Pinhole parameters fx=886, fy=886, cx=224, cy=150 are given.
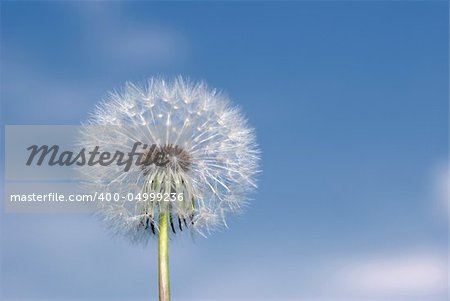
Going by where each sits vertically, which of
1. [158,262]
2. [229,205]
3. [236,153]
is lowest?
[158,262]

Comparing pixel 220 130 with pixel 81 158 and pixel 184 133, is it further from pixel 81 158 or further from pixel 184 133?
pixel 81 158

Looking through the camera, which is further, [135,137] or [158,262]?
[135,137]

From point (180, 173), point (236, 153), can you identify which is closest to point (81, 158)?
point (180, 173)

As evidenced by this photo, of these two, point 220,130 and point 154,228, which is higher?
point 220,130

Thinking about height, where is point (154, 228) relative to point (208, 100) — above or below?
below

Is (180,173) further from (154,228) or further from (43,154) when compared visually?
(43,154)

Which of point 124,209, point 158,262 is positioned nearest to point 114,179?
point 124,209
